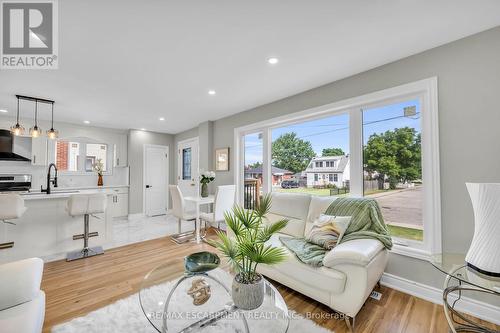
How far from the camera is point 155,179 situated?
19.9ft

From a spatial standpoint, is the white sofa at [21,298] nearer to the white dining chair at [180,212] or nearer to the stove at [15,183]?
the white dining chair at [180,212]

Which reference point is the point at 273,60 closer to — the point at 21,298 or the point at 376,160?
the point at 376,160

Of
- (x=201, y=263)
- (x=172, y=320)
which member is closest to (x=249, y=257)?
(x=201, y=263)

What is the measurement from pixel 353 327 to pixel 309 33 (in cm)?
248

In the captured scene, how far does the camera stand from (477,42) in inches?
72.2

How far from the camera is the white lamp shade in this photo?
3.90 ft

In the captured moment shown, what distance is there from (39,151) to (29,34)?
3.85m

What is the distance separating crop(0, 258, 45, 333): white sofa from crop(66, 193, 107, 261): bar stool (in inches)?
71.3

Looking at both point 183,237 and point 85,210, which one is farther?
point 183,237

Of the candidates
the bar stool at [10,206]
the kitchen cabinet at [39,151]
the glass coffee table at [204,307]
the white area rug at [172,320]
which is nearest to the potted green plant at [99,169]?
the kitchen cabinet at [39,151]

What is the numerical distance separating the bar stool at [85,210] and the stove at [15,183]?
231cm

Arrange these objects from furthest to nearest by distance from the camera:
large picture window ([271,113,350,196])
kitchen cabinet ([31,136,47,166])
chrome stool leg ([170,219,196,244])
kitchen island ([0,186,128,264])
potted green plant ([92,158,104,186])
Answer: potted green plant ([92,158,104,186]), kitchen cabinet ([31,136,47,166]), chrome stool leg ([170,219,196,244]), large picture window ([271,113,350,196]), kitchen island ([0,186,128,264])

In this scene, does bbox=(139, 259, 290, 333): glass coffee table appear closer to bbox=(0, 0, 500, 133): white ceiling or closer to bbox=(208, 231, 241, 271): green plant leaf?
bbox=(208, 231, 241, 271): green plant leaf

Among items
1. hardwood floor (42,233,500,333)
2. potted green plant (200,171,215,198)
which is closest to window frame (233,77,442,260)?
hardwood floor (42,233,500,333)
